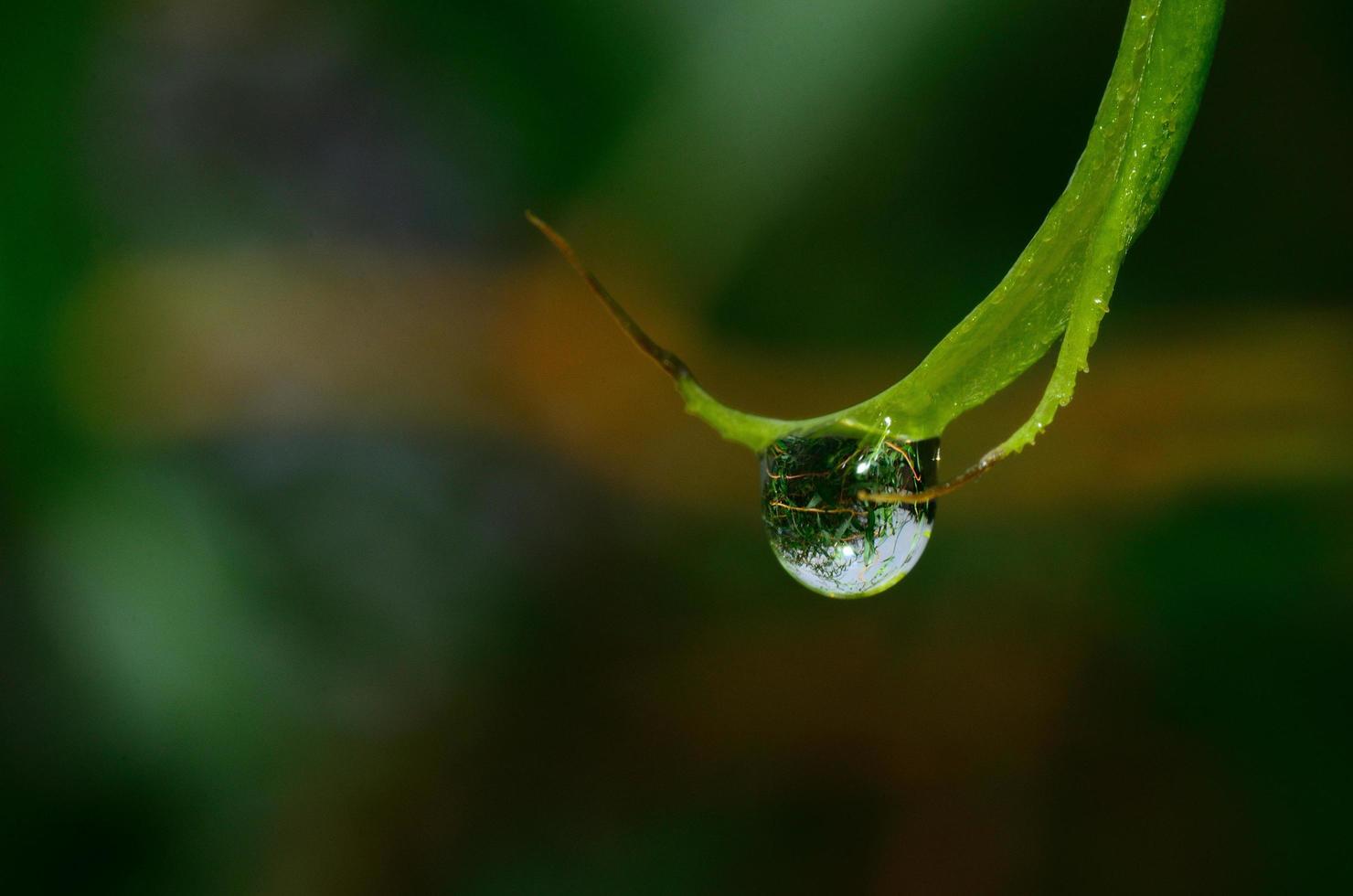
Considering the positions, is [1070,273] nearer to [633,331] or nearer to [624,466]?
[633,331]

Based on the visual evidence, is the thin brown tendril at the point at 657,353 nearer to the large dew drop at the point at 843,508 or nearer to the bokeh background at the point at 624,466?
the large dew drop at the point at 843,508

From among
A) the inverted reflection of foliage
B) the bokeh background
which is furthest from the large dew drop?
the bokeh background

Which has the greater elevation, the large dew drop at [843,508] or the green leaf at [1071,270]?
the green leaf at [1071,270]

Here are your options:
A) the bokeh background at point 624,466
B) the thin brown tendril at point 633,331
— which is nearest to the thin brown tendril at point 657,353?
the thin brown tendril at point 633,331

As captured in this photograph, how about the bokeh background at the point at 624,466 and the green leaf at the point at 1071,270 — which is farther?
the bokeh background at the point at 624,466

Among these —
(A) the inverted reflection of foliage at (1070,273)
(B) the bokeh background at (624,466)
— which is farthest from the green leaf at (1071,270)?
(B) the bokeh background at (624,466)

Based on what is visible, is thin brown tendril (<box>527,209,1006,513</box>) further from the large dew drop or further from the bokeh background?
the bokeh background

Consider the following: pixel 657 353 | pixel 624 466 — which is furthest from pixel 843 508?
pixel 624 466
